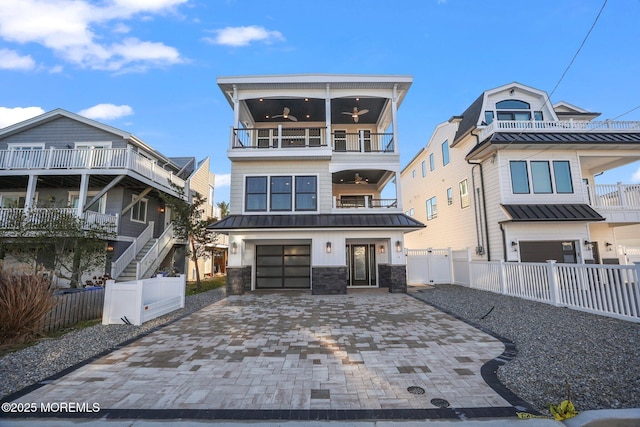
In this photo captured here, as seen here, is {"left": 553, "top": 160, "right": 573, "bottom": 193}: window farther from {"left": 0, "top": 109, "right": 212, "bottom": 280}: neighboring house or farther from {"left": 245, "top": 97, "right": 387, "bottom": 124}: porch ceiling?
{"left": 0, "top": 109, "right": 212, "bottom": 280}: neighboring house

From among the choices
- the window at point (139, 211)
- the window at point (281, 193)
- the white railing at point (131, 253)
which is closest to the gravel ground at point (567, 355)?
the window at point (281, 193)

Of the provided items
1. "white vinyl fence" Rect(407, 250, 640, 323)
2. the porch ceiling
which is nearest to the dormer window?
the porch ceiling

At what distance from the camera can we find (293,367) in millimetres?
4383

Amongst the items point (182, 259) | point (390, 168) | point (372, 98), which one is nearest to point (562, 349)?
point (390, 168)

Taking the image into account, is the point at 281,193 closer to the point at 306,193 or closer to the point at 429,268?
the point at 306,193

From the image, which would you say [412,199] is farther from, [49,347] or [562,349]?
[49,347]

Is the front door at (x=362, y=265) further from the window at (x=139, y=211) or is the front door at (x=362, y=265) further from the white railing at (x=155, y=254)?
the window at (x=139, y=211)

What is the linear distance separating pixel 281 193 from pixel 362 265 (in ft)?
18.5

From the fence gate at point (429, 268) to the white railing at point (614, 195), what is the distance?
6825 mm

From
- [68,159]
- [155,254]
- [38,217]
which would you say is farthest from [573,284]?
[68,159]

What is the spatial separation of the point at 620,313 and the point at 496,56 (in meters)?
11.8

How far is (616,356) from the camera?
4.39m

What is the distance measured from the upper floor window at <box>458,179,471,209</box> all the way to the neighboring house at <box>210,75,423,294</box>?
4.26 meters

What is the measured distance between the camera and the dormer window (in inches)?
551
